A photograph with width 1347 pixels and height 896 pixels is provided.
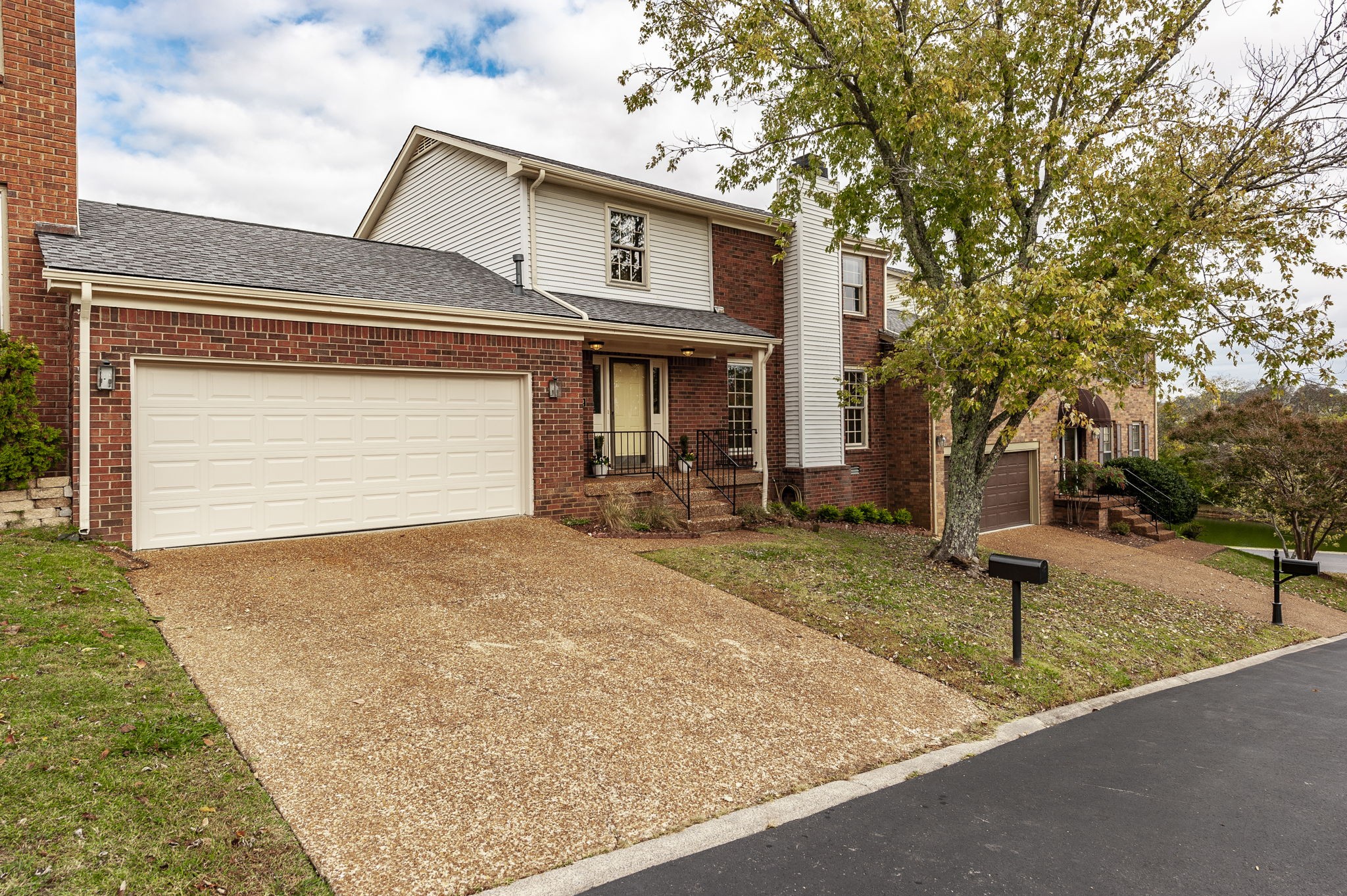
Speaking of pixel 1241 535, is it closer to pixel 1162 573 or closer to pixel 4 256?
pixel 1162 573

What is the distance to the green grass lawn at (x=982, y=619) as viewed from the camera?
6.68m

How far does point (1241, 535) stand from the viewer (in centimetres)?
2511

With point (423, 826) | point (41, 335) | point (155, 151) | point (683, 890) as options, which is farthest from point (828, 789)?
point (155, 151)

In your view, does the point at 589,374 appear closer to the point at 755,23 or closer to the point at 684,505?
the point at 684,505

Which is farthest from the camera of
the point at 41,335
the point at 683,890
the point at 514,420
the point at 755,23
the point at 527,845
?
the point at 514,420

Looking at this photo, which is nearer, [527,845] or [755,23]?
[527,845]

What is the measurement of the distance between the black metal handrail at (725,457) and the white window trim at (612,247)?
321 centimetres

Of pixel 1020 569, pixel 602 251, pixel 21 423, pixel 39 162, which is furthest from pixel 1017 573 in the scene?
pixel 39 162

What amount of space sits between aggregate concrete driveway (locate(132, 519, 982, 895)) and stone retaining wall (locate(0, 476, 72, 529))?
1.24m

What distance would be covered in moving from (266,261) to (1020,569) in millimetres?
10159

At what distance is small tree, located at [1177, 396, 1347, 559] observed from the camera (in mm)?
15273

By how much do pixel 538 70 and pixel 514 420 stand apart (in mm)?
11474

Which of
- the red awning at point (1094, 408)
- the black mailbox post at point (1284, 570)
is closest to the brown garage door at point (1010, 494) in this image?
the red awning at point (1094, 408)

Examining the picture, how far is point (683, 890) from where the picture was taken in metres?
3.20
